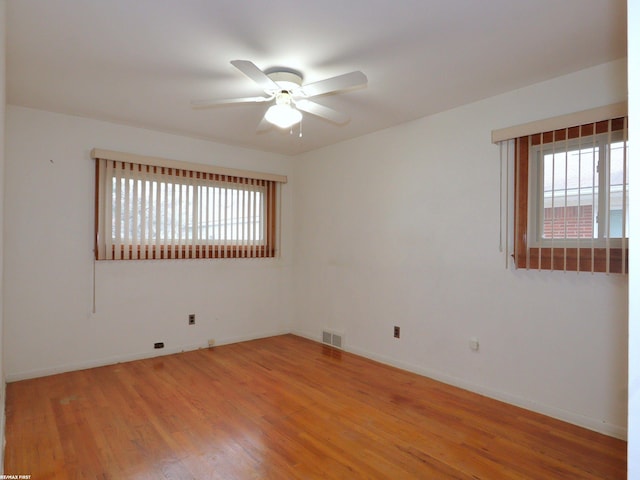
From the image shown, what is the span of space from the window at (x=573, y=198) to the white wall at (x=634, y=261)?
1984mm

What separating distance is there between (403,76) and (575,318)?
216cm

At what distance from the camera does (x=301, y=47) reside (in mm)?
2338

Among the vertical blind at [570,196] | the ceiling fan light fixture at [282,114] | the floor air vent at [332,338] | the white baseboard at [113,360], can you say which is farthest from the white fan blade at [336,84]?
the white baseboard at [113,360]

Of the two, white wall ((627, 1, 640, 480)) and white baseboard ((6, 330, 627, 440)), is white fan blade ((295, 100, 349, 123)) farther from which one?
white baseboard ((6, 330, 627, 440))

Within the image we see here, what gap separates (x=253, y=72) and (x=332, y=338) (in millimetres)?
3336

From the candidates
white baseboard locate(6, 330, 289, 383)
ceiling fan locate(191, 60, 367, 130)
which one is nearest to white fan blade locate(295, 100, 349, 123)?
ceiling fan locate(191, 60, 367, 130)

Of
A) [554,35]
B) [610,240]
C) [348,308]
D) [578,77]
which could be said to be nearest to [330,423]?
[348,308]

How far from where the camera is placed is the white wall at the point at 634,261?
743 mm

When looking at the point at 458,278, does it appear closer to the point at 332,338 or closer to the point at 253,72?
the point at 332,338

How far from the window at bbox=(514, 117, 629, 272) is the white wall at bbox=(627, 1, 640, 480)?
1.98 meters

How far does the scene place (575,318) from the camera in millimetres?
2654

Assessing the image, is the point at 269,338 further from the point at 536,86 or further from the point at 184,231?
the point at 536,86

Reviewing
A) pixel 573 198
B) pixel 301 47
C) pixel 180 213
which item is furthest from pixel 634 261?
pixel 180 213

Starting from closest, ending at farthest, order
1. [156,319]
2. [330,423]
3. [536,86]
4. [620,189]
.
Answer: [620,189], [330,423], [536,86], [156,319]
